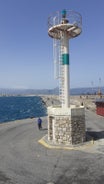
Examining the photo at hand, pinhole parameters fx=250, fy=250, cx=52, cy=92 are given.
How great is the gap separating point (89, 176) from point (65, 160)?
3.71 meters

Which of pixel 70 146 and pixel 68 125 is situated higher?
pixel 68 125

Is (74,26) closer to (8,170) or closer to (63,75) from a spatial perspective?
(63,75)

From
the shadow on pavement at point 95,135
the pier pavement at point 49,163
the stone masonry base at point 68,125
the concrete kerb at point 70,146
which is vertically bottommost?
the pier pavement at point 49,163

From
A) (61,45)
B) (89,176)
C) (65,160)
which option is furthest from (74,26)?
(89,176)

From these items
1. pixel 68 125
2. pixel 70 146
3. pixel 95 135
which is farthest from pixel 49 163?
pixel 95 135

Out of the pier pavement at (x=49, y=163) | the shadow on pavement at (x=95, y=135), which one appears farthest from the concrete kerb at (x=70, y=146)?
the shadow on pavement at (x=95, y=135)

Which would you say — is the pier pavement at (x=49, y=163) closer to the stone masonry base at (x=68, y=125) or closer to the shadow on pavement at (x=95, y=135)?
the shadow on pavement at (x=95, y=135)

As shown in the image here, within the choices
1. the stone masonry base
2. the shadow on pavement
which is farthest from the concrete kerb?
the shadow on pavement

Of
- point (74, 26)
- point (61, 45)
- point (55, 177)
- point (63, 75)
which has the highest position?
point (74, 26)

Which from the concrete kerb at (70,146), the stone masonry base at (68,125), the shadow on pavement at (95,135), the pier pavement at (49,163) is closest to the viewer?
the pier pavement at (49,163)

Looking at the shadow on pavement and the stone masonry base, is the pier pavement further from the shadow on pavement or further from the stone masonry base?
the stone masonry base

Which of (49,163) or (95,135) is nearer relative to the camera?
(49,163)

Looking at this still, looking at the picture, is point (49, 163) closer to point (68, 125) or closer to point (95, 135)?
point (68, 125)

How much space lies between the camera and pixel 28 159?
802 inches
